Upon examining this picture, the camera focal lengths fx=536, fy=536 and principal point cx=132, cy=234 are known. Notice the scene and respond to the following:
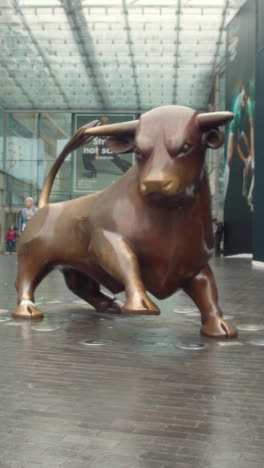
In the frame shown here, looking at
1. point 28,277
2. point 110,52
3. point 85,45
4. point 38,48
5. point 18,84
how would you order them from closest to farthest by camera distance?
1. point 28,277
2. point 85,45
3. point 38,48
4. point 110,52
5. point 18,84

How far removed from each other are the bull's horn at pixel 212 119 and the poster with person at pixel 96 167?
22987mm

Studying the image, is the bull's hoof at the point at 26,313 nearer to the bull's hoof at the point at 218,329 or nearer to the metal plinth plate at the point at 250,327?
the bull's hoof at the point at 218,329

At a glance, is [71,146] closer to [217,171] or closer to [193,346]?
[193,346]

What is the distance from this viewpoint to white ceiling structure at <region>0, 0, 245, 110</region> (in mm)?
19625

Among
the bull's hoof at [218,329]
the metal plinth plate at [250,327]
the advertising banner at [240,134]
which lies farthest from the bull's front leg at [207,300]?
the advertising banner at [240,134]

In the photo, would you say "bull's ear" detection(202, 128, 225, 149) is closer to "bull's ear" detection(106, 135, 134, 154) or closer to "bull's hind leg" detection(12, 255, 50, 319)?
"bull's ear" detection(106, 135, 134, 154)

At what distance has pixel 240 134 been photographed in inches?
706

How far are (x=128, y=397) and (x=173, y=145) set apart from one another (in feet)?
5.00

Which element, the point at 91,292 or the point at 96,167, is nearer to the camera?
the point at 91,292

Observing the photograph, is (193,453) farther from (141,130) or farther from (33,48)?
(33,48)

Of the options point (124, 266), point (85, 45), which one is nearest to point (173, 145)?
point (124, 266)

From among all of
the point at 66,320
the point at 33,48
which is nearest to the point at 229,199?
the point at 33,48

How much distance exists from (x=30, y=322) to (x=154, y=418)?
2.31 meters

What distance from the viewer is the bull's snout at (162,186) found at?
9.99 feet
